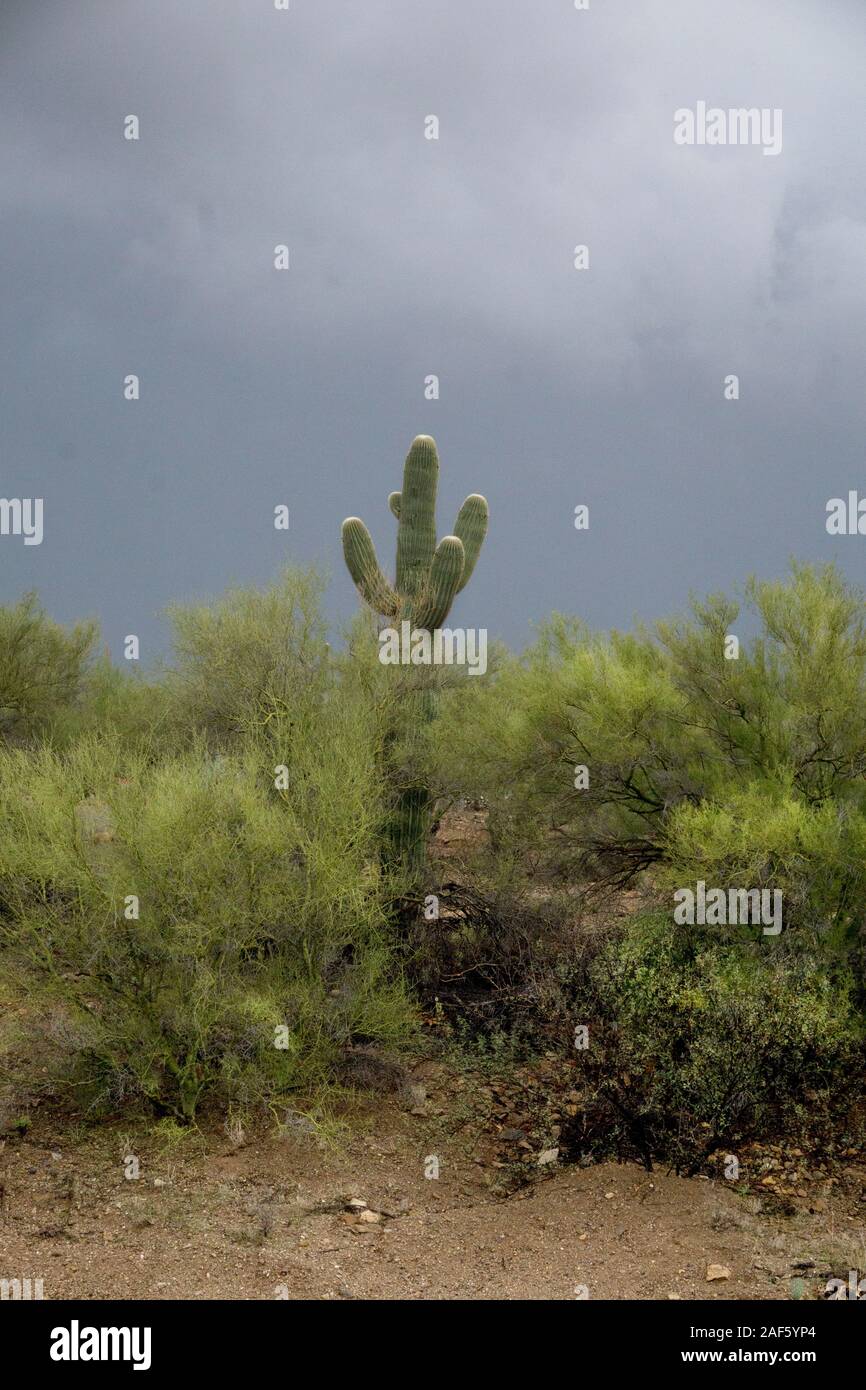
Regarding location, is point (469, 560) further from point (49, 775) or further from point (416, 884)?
point (49, 775)

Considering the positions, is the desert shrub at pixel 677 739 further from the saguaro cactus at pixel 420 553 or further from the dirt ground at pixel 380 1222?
the dirt ground at pixel 380 1222

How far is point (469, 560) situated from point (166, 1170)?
928 centimetres

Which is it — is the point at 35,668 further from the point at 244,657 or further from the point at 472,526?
the point at 472,526

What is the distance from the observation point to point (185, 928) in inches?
415

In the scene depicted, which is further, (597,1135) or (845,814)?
(845,814)

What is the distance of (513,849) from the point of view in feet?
49.3

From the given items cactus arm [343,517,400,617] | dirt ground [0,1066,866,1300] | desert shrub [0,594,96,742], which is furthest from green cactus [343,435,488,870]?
desert shrub [0,594,96,742]

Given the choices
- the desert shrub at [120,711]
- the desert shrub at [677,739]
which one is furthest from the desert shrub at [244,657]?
the desert shrub at [677,739]

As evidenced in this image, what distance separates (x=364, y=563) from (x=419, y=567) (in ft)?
2.90

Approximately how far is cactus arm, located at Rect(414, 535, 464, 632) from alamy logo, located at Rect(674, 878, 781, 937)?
5853 millimetres

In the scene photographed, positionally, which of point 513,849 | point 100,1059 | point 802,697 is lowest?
point 100,1059

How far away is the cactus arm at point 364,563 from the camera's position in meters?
16.7

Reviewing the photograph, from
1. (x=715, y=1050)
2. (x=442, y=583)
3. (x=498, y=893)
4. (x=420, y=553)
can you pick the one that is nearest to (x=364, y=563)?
(x=420, y=553)
